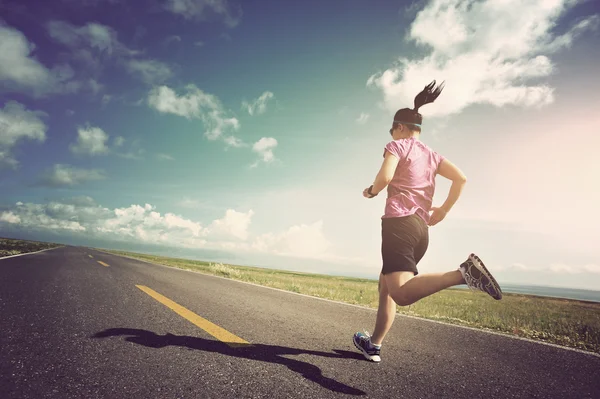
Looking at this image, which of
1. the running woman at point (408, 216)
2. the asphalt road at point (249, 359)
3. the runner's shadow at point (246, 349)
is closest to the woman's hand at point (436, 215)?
the running woman at point (408, 216)

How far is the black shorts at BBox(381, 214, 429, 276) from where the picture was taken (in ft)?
8.83

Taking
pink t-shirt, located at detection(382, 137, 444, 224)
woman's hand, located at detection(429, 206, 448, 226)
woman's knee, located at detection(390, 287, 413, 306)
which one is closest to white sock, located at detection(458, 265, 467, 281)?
woman's knee, located at detection(390, 287, 413, 306)

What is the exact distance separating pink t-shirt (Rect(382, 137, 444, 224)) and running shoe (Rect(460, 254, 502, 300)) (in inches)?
26.7

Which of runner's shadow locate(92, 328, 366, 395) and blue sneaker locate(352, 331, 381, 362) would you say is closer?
runner's shadow locate(92, 328, 366, 395)

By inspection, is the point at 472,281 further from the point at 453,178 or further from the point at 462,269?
the point at 453,178

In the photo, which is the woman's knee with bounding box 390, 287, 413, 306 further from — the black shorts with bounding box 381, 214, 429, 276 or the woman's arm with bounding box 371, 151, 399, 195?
the woman's arm with bounding box 371, 151, 399, 195

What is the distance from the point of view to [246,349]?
2.75m

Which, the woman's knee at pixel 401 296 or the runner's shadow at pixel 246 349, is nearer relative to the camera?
the runner's shadow at pixel 246 349

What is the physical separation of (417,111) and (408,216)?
1302mm

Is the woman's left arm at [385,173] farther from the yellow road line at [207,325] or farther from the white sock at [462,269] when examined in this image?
the yellow road line at [207,325]

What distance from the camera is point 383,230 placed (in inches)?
114

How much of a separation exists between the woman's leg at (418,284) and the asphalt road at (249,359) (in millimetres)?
691

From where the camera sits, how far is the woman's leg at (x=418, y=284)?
7.90ft

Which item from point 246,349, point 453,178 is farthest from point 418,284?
point 246,349
